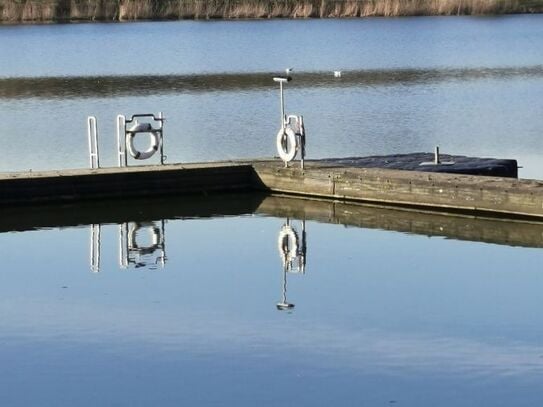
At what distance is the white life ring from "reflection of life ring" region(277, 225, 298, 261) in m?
1.30

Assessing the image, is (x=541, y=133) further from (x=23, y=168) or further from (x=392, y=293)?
(x=392, y=293)

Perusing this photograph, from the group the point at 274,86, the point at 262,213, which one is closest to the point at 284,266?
the point at 262,213

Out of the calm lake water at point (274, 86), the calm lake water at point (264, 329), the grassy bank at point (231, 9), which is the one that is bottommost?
the calm lake water at point (264, 329)

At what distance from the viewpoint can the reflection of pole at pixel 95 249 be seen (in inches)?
618

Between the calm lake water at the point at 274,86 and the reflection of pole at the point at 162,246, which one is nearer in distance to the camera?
the reflection of pole at the point at 162,246

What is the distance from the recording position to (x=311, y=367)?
37.6ft

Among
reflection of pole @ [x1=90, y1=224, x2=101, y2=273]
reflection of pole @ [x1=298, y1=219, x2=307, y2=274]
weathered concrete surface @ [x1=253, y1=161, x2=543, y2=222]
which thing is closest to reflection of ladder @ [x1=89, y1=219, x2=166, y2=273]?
reflection of pole @ [x1=90, y1=224, x2=101, y2=273]

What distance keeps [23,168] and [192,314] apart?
8.83 m

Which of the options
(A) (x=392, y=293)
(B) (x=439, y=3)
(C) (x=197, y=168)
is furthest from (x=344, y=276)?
(B) (x=439, y=3)

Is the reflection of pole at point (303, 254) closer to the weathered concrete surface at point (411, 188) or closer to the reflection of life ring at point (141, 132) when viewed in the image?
the weathered concrete surface at point (411, 188)

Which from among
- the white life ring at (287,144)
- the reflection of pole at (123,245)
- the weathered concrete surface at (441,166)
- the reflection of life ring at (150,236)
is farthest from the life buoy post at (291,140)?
the reflection of pole at (123,245)

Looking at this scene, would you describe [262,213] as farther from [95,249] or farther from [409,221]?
[95,249]

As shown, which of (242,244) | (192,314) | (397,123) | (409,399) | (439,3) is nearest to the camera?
(409,399)

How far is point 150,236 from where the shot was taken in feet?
57.0
